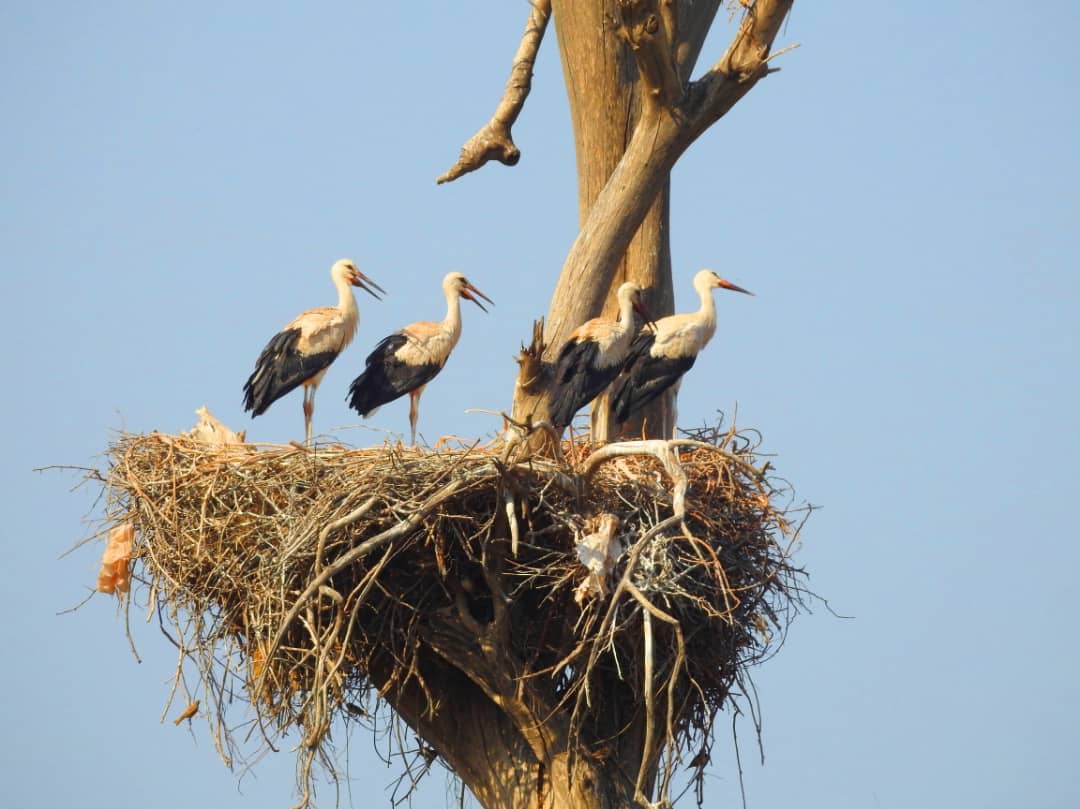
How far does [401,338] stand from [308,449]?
9.51 feet

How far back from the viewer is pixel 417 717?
1165cm

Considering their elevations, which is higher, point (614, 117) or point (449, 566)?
point (614, 117)

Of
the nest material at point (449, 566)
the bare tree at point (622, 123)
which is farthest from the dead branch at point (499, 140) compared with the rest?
the nest material at point (449, 566)

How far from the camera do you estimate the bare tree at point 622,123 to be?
12.6m

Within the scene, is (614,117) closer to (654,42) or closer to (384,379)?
(654,42)

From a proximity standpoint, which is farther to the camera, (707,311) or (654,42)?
(707,311)

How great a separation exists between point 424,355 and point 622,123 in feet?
7.09

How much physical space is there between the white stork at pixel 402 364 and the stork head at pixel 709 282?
80.4 inches

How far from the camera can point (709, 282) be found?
14695 millimetres

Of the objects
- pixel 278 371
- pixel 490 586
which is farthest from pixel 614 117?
pixel 490 586

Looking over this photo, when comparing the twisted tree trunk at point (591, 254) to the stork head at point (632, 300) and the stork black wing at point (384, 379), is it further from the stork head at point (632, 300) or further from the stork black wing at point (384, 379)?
the stork black wing at point (384, 379)

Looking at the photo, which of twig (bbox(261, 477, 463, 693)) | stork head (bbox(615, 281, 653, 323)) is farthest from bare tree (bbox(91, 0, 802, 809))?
stork head (bbox(615, 281, 653, 323))

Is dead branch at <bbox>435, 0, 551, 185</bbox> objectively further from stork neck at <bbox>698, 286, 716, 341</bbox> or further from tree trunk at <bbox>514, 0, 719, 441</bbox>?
stork neck at <bbox>698, 286, 716, 341</bbox>

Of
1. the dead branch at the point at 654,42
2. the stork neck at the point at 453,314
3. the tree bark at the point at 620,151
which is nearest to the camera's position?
the dead branch at the point at 654,42
